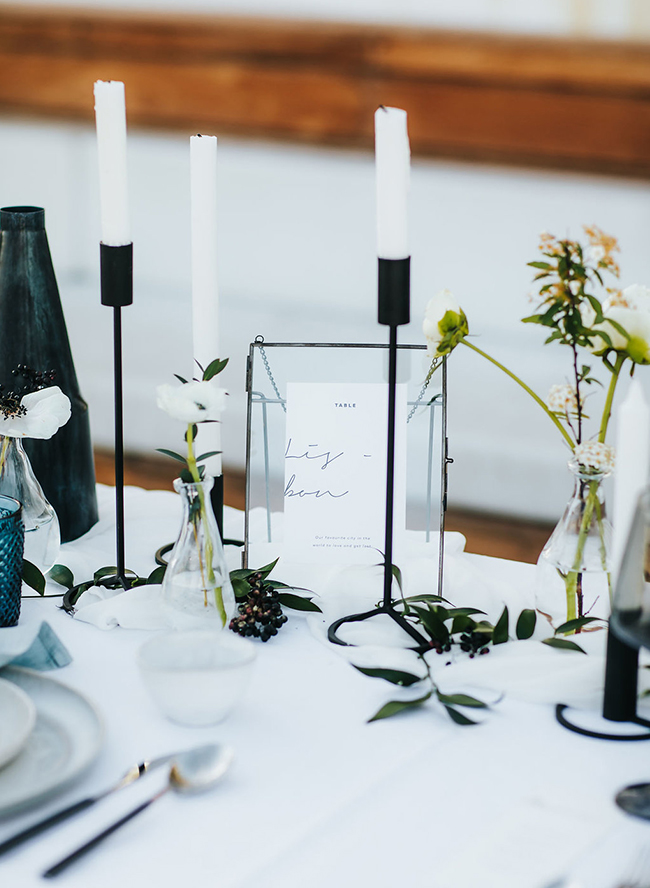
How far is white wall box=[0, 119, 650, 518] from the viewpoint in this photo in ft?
9.45

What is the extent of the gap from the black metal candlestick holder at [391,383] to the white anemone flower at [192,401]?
0.16 meters

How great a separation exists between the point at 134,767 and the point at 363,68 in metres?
2.67

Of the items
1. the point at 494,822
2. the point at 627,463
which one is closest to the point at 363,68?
the point at 627,463

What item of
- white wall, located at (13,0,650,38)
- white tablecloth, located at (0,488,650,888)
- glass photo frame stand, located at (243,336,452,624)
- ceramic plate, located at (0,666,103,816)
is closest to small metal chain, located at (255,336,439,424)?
glass photo frame stand, located at (243,336,452,624)

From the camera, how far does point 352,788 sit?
2.40 feet

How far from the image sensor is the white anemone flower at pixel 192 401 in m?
0.88

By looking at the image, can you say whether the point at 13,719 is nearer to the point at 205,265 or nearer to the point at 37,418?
the point at 37,418

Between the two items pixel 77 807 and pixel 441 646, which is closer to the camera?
pixel 77 807

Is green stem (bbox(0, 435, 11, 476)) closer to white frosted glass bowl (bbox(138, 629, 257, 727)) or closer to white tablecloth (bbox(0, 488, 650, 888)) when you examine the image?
white tablecloth (bbox(0, 488, 650, 888))

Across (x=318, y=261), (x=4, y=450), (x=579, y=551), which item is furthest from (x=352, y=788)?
(x=318, y=261)

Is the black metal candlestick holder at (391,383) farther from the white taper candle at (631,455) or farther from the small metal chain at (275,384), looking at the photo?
the white taper candle at (631,455)

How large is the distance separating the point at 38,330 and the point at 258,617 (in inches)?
17.0

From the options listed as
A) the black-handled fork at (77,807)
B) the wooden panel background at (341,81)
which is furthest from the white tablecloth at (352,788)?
the wooden panel background at (341,81)

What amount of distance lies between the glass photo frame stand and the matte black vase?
24cm
